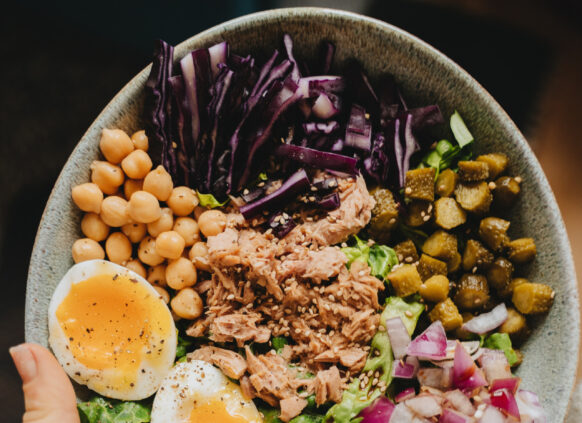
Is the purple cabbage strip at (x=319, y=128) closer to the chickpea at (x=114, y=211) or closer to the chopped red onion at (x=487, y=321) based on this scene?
the chickpea at (x=114, y=211)

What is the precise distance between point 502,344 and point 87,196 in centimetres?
189

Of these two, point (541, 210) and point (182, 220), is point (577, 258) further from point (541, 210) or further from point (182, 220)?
point (182, 220)

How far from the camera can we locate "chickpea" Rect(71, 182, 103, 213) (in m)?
2.02

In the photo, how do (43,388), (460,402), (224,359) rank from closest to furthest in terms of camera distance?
(43,388)
(460,402)
(224,359)

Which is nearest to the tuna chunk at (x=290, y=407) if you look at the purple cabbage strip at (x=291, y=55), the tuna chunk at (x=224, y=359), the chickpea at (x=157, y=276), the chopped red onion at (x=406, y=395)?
the tuna chunk at (x=224, y=359)

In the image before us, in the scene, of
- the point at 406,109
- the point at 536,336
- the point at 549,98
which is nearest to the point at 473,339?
the point at 536,336

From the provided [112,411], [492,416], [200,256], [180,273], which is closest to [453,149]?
[492,416]

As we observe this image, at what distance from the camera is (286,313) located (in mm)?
2047

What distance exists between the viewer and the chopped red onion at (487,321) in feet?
6.75

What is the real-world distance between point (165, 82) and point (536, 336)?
197 centimetres

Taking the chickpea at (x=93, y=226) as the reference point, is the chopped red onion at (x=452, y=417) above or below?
below

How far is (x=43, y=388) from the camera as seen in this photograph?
5.90ft

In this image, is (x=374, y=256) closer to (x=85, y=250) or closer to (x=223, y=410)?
(x=223, y=410)

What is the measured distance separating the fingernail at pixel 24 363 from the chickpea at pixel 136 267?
1.70ft
